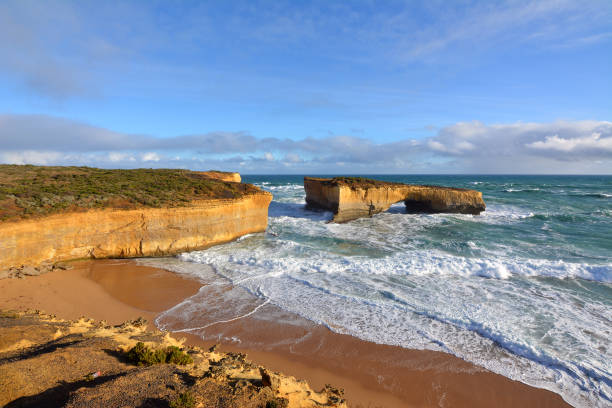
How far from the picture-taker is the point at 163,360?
499 centimetres

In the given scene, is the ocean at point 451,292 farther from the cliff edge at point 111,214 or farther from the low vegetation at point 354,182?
the low vegetation at point 354,182

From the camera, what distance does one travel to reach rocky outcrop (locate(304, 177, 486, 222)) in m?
23.2

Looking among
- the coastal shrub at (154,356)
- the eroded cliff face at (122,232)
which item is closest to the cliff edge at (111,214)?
the eroded cliff face at (122,232)

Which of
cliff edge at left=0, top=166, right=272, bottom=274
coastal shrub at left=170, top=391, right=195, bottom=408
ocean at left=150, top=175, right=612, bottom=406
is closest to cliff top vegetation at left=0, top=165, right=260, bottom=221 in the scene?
cliff edge at left=0, top=166, right=272, bottom=274

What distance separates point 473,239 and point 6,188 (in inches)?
891

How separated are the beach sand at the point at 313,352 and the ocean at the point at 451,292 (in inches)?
15.8

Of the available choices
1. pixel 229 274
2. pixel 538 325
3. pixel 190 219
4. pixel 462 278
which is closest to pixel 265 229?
pixel 190 219

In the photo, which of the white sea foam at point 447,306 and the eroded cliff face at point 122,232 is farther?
the eroded cliff face at point 122,232

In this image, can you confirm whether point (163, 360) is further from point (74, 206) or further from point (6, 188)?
point (6, 188)

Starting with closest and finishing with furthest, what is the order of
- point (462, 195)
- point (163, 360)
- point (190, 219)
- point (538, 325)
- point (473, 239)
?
point (163, 360)
point (538, 325)
point (190, 219)
point (473, 239)
point (462, 195)

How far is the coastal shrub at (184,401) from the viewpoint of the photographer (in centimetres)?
359

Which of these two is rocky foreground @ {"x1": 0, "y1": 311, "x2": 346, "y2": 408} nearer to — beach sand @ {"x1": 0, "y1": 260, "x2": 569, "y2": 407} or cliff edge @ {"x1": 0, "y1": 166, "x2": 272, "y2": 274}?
beach sand @ {"x1": 0, "y1": 260, "x2": 569, "y2": 407}

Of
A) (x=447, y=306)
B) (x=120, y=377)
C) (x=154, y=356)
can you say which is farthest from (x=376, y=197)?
(x=120, y=377)

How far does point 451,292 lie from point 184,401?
8765 mm
